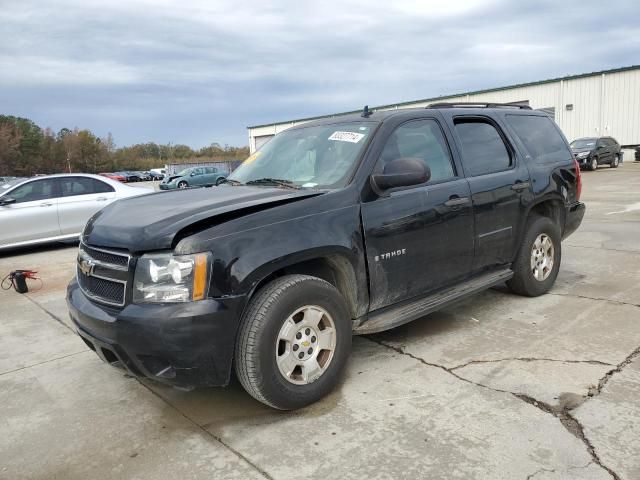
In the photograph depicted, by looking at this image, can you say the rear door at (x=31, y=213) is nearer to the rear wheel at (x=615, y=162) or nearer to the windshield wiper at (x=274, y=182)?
the windshield wiper at (x=274, y=182)

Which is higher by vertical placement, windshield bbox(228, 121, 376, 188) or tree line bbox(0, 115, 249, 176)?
tree line bbox(0, 115, 249, 176)

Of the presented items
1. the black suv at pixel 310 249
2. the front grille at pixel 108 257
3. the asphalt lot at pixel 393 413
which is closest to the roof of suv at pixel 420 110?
the black suv at pixel 310 249

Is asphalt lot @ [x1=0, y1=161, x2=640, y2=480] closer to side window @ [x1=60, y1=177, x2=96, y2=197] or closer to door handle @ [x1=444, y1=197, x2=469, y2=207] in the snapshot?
door handle @ [x1=444, y1=197, x2=469, y2=207]

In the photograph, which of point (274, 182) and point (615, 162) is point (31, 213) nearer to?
point (274, 182)

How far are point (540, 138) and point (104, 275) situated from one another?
4308 mm

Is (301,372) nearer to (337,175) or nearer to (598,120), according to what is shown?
(337,175)

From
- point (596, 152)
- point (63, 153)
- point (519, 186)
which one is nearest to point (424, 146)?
point (519, 186)

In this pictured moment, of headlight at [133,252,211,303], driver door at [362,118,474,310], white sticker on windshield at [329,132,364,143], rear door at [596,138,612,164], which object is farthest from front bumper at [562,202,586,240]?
rear door at [596,138,612,164]

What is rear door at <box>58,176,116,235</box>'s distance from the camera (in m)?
9.62

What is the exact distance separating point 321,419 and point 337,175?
1601 millimetres

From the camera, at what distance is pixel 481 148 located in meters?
4.51

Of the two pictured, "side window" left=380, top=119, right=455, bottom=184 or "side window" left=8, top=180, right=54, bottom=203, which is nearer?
"side window" left=380, top=119, right=455, bottom=184

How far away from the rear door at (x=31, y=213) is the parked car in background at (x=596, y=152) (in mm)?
23757

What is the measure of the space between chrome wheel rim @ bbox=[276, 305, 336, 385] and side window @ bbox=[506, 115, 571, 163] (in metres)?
3.00
